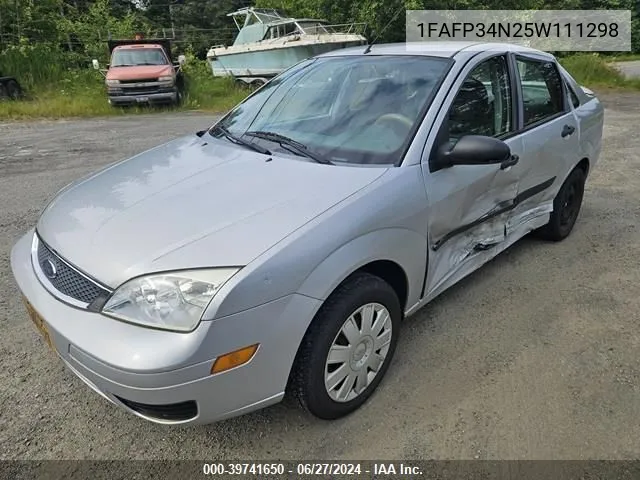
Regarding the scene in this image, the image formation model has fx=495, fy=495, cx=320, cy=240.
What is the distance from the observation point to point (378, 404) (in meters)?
2.39

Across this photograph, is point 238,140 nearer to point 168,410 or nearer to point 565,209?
point 168,410

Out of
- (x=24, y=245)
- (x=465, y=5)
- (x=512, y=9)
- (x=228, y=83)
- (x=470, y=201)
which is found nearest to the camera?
(x=24, y=245)

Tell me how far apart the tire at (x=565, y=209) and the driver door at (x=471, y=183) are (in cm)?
100

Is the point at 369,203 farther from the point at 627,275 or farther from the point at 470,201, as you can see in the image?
the point at 627,275

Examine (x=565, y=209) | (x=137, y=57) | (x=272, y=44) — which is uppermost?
(x=272, y=44)

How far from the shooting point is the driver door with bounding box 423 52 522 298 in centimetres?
256

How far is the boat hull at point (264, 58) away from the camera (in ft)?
46.1

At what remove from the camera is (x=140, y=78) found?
12.5 metres

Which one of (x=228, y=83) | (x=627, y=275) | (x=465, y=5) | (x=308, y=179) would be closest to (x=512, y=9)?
(x=465, y=5)

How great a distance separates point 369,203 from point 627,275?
101 inches

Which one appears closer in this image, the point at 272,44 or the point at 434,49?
the point at 434,49

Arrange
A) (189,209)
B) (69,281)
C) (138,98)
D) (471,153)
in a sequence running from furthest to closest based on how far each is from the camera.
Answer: (138,98) → (471,153) → (189,209) → (69,281)

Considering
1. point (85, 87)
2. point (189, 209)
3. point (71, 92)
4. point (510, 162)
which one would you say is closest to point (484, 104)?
point (510, 162)

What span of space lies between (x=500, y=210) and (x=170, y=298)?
85.4 inches
